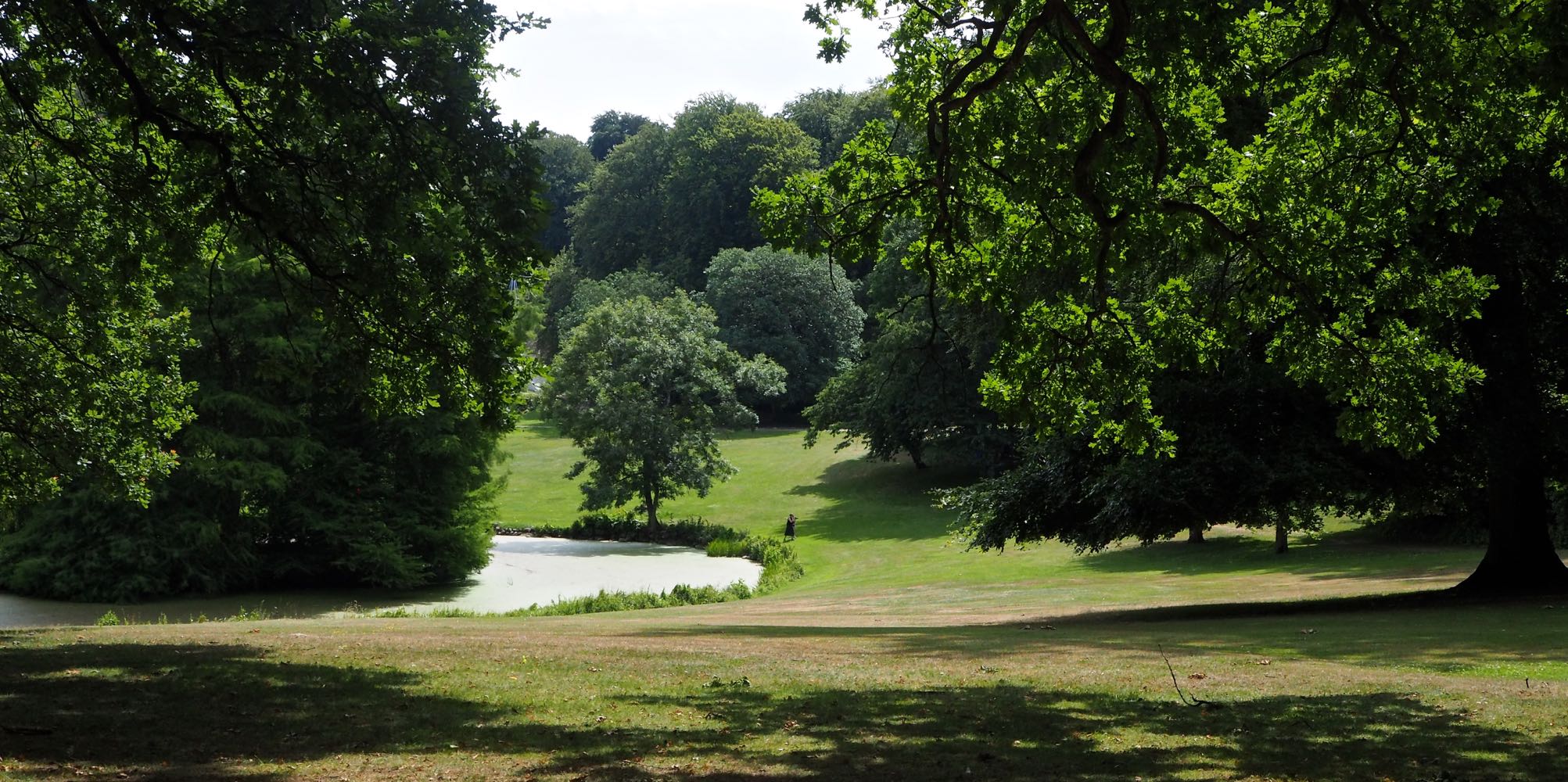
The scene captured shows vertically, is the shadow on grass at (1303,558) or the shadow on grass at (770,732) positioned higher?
the shadow on grass at (770,732)

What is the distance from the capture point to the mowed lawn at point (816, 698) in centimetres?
779

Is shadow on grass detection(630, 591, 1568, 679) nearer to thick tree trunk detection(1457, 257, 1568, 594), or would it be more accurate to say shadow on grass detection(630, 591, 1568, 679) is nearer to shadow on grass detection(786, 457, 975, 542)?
thick tree trunk detection(1457, 257, 1568, 594)

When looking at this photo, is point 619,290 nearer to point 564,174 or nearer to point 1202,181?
point 564,174

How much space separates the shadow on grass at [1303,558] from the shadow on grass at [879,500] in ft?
33.7

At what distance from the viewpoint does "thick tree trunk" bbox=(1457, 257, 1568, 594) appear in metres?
19.9

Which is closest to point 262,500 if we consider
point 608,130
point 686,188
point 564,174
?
point 686,188

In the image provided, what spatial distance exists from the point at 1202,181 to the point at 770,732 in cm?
1044

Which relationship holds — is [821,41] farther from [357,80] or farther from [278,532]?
[278,532]

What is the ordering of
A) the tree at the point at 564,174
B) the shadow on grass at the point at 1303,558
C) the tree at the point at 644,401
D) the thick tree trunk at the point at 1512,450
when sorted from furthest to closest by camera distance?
the tree at the point at 564,174, the tree at the point at 644,401, the shadow on grass at the point at 1303,558, the thick tree trunk at the point at 1512,450

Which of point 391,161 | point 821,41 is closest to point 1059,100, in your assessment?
point 821,41

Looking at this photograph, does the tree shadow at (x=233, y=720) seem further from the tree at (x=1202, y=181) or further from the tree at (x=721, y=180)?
the tree at (x=721, y=180)

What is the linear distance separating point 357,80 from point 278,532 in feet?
94.6

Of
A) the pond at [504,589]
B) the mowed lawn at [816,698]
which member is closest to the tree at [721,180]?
the pond at [504,589]

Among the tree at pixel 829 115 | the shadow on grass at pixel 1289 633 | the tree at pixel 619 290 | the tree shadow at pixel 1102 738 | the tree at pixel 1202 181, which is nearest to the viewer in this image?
the tree shadow at pixel 1102 738
